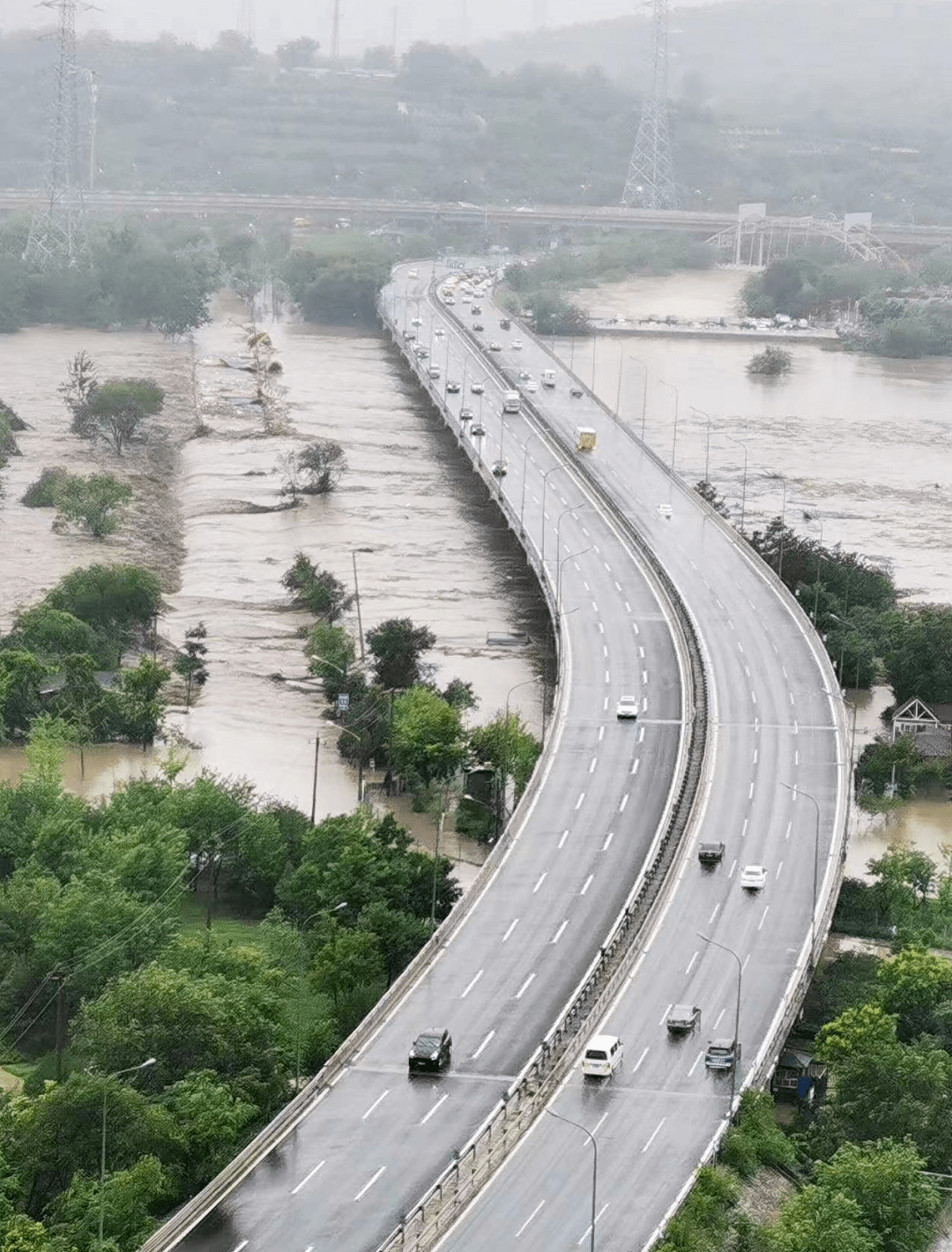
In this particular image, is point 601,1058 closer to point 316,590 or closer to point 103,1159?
point 103,1159

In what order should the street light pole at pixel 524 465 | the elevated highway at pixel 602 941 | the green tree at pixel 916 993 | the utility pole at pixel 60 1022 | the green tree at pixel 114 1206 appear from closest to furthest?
1. the green tree at pixel 114 1206
2. the elevated highway at pixel 602 941
3. the utility pole at pixel 60 1022
4. the green tree at pixel 916 993
5. the street light pole at pixel 524 465

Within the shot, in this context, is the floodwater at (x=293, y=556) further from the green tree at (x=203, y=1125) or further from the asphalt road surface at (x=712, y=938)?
the green tree at (x=203, y=1125)

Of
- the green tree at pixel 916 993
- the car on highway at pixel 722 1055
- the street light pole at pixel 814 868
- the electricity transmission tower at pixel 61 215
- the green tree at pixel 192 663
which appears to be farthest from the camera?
the electricity transmission tower at pixel 61 215

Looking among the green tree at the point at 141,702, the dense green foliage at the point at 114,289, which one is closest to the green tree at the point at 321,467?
the green tree at the point at 141,702

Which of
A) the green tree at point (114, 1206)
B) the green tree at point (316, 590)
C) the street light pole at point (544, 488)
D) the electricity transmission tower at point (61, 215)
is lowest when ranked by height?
the green tree at point (316, 590)

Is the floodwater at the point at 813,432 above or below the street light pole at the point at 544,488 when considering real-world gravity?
below

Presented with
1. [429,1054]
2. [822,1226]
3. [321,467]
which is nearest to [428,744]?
[429,1054]

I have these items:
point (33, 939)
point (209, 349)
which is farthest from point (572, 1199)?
point (209, 349)
